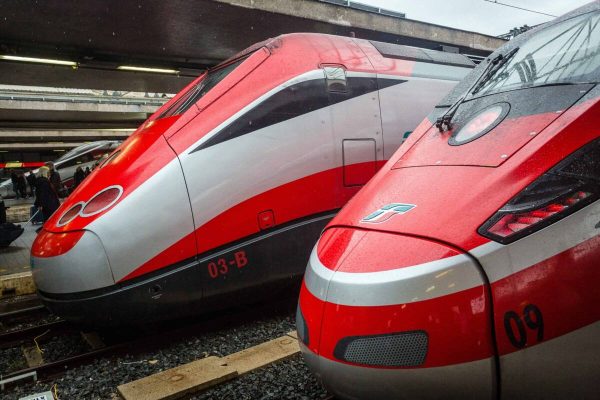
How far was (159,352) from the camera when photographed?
4.05 meters

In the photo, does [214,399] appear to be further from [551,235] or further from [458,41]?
[458,41]

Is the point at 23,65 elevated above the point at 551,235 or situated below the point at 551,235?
above

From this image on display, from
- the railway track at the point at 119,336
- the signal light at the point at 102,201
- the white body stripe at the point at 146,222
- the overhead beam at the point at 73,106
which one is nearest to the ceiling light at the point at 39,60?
the railway track at the point at 119,336

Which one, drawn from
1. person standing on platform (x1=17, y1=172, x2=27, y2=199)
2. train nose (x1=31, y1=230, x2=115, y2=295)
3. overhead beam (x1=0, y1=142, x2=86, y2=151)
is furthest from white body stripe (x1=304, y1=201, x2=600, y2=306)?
overhead beam (x1=0, y1=142, x2=86, y2=151)

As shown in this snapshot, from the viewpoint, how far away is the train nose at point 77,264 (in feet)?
11.7

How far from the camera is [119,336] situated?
446 centimetres

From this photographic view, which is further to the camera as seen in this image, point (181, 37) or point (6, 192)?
point (6, 192)

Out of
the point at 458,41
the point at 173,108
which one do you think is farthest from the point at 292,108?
the point at 458,41

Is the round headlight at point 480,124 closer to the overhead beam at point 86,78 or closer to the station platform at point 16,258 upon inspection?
the station platform at point 16,258

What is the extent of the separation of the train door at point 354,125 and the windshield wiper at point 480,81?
4.96 feet

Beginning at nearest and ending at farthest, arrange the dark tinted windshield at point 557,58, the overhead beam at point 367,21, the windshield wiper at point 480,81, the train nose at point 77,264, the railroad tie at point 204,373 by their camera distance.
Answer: the dark tinted windshield at point 557,58
the windshield wiper at point 480,81
the railroad tie at point 204,373
the train nose at point 77,264
the overhead beam at point 367,21

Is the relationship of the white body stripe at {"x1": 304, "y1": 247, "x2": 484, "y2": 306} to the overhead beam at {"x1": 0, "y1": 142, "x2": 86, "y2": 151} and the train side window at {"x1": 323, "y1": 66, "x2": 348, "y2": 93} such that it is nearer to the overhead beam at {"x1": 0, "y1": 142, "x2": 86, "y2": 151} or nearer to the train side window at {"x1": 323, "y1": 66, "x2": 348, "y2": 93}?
the train side window at {"x1": 323, "y1": 66, "x2": 348, "y2": 93}

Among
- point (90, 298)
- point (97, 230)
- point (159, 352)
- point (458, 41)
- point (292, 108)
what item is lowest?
point (159, 352)

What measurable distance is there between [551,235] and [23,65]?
10.9m
